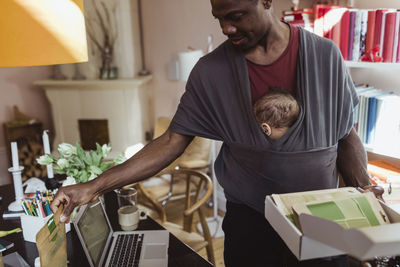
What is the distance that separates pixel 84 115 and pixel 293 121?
3324 mm

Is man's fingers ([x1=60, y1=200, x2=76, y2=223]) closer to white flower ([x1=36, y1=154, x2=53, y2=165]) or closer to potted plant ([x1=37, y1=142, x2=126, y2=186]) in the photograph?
potted plant ([x1=37, y1=142, x2=126, y2=186])

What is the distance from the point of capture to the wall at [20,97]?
402 centimetres

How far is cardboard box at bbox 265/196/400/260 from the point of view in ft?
2.08

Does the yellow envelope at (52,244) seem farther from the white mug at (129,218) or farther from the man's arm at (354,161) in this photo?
the man's arm at (354,161)

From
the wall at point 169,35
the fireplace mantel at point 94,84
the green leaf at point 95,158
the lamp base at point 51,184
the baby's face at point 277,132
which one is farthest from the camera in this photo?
the fireplace mantel at point 94,84

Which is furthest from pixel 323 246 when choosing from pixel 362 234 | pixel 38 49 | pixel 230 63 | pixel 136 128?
pixel 136 128

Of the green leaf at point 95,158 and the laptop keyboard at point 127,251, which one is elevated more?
the green leaf at point 95,158

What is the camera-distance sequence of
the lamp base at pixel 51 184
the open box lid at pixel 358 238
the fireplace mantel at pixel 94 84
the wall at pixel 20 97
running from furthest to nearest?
1. the wall at pixel 20 97
2. the fireplace mantel at pixel 94 84
3. the lamp base at pixel 51 184
4. the open box lid at pixel 358 238

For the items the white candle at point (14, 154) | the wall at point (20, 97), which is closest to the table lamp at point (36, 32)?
the white candle at point (14, 154)

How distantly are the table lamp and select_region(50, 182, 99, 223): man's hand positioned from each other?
0.37 m

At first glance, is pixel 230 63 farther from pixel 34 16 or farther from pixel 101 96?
pixel 101 96

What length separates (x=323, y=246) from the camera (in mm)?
751

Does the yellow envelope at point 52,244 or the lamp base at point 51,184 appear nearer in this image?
the yellow envelope at point 52,244

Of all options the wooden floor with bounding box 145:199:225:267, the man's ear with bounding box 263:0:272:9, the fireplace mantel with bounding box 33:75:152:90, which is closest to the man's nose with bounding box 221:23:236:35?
the man's ear with bounding box 263:0:272:9
